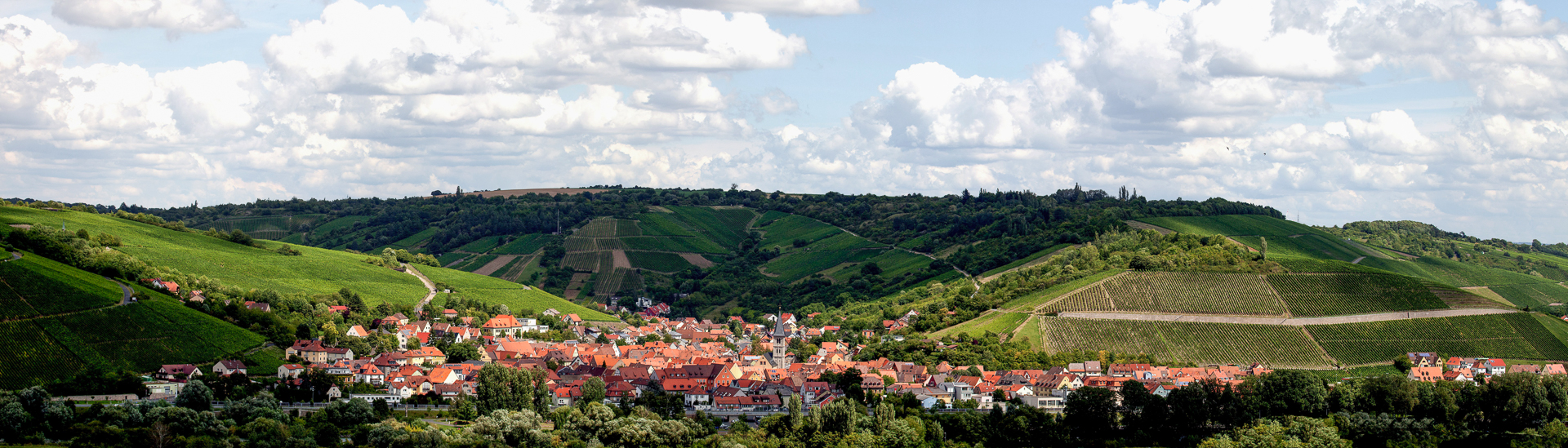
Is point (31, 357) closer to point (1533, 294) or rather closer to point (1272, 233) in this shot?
point (1272, 233)

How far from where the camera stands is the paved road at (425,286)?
396ft

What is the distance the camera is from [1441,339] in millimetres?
103875

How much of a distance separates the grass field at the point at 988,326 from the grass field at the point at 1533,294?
68.5 m

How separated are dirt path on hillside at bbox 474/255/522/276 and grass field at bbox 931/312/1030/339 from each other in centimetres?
9112

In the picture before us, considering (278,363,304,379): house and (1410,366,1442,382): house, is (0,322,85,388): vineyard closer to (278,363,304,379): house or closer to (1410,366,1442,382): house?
(278,363,304,379): house

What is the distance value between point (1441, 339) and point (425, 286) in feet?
336

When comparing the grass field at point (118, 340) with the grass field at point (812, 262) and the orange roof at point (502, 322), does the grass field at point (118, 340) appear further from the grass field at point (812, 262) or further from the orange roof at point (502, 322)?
the grass field at point (812, 262)

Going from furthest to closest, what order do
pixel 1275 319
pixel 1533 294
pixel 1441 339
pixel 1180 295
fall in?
1. pixel 1533 294
2. pixel 1180 295
3. pixel 1275 319
4. pixel 1441 339

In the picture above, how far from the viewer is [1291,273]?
388ft

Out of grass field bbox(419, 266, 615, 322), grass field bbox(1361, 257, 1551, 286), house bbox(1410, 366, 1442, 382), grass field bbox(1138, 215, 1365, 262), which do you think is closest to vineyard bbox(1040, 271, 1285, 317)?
house bbox(1410, 366, 1442, 382)

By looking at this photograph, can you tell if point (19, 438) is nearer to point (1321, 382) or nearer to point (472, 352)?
point (472, 352)

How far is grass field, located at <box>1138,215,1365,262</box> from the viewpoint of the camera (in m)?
152

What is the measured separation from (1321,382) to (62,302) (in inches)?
3426

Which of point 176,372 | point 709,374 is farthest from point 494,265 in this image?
point 176,372
